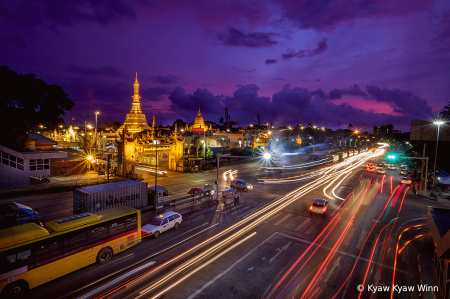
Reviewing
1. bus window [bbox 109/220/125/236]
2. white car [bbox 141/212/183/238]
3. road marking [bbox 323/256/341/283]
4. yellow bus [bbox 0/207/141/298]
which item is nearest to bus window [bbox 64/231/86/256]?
yellow bus [bbox 0/207/141/298]

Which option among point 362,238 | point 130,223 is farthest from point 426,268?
point 130,223

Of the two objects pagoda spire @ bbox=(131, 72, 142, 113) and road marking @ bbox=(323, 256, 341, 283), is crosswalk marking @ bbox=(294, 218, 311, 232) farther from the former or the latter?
pagoda spire @ bbox=(131, 72, 142, 113)

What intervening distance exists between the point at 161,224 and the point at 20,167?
28.5 m

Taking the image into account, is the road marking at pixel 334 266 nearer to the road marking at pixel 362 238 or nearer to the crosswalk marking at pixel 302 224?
the road marking at pixel 362 238

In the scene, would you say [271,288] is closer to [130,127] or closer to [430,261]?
[430,261]

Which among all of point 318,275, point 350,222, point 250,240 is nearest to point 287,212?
point 350,222

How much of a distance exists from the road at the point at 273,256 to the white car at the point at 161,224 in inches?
21.5

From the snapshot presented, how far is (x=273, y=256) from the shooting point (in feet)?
46.0

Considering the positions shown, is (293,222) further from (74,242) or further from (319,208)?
(74,242)

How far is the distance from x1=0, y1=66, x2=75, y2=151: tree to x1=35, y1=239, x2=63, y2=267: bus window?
103 ft

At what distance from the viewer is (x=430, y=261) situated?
13.6 meters

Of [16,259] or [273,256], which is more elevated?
[16,259]

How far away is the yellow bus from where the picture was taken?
10008 millimetres

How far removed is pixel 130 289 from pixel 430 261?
17.7m
